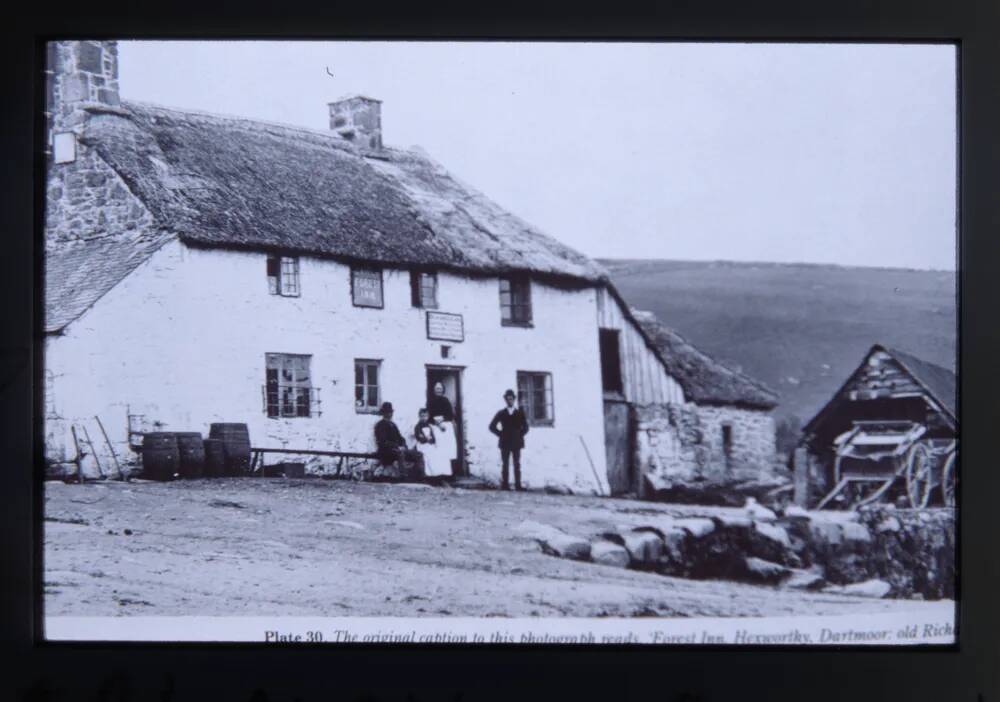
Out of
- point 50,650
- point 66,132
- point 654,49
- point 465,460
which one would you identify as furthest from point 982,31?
point 50,650

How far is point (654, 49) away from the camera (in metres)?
5.14

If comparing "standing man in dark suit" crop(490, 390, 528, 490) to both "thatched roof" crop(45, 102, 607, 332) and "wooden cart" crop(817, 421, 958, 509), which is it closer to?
"thatched roof" crop(45, 102, 607, 332)

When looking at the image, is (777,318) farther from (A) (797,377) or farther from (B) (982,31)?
(B) (982,31)

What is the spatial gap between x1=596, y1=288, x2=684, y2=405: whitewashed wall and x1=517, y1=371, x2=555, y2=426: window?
0.32 m

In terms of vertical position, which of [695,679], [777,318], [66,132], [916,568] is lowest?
[695,679]

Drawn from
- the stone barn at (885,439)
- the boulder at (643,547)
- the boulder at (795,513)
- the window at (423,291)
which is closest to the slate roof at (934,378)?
the stone barn at (885,439)

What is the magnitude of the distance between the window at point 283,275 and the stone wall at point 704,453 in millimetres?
1448

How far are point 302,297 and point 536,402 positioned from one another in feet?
3.28

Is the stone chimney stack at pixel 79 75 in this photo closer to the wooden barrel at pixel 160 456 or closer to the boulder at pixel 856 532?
the wooden barrel at pixel 160 456

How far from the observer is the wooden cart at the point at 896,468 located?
5086 millimetres

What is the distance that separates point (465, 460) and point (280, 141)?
1441mm

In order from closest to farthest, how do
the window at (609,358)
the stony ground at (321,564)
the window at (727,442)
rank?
1. the stony ground at (321,564)
2. the window at (727,442)
3. the window at (609,358)

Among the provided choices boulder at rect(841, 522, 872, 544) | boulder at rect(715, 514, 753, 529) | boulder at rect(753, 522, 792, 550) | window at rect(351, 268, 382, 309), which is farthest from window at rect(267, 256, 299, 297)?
boulder at rect(841, 522, 872, 544)

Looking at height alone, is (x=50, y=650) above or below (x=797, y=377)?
below
